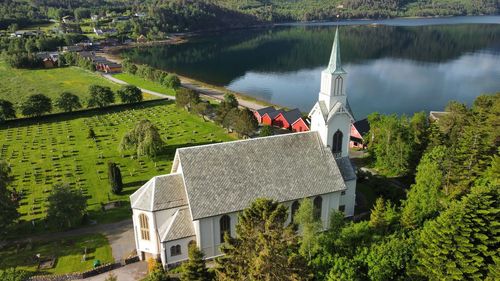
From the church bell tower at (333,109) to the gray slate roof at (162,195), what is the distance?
15.5 m

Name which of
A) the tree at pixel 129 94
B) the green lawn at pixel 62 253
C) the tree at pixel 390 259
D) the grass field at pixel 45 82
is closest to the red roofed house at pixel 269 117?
the tree at pixel 129 94

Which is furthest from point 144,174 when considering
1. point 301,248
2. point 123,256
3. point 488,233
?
point 488,233

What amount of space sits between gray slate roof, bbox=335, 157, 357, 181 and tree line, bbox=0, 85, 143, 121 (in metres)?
63.8

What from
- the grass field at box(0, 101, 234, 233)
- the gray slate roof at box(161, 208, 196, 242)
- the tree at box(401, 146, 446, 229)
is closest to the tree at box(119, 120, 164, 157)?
the grass field at box(0, 101, 234, 233)

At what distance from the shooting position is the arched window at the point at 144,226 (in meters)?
38.8

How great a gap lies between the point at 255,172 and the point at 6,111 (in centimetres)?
6548

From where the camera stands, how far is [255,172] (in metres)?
39.6

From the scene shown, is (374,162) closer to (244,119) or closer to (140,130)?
(244,119)

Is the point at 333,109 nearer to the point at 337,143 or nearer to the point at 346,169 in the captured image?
the point at 337,143

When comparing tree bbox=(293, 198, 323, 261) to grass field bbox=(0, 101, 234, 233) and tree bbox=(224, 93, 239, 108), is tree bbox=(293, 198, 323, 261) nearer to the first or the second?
grass field bbox=(0, 101, 234, 233)

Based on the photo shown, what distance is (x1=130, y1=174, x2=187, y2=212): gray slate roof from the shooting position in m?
37.9

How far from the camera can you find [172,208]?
126 ft

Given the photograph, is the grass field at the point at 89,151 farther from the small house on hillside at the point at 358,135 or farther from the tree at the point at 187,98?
the small house on hillside at the point at 358,135

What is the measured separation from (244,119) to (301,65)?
102886mm
